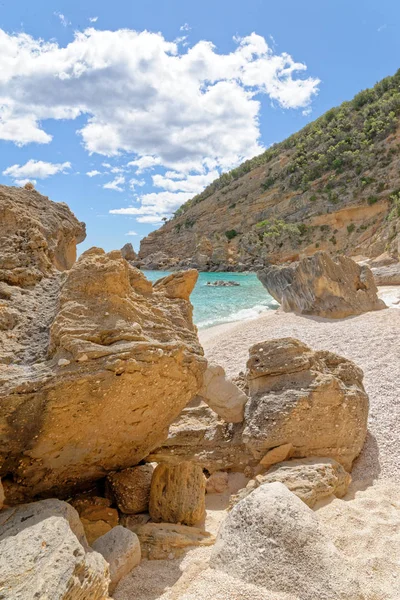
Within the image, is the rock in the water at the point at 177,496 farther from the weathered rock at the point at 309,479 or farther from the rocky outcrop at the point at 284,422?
the rocky outcrop at the point at 284,422

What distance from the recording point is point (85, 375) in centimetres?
279

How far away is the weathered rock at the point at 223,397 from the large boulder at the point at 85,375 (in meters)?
1.37

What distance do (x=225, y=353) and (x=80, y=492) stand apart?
20.4 ft

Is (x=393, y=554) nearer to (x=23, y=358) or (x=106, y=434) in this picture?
(x=106, y=434)

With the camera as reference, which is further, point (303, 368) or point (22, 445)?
point (303, 368)

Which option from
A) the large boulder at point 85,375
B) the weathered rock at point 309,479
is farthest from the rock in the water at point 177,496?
the weathered rock at point 309,479

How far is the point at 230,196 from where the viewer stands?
2699 inches

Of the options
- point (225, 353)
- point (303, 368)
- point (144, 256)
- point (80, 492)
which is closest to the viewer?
point (80, 492)

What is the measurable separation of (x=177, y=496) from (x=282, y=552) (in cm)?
121

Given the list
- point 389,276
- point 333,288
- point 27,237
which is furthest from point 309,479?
point 389,276

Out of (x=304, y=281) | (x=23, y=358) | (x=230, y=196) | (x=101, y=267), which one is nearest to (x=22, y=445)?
(x=23, y=358)

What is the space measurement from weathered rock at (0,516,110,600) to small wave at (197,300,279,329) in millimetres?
14169

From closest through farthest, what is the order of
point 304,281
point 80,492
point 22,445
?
1. point 22,445
2. point 80,492
3. point 304,281

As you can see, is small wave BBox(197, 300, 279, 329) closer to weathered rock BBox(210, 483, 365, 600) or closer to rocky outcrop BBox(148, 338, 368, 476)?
rocky outcrop BBox(148, 338, 368, 476)
